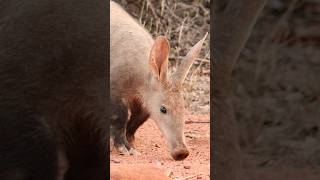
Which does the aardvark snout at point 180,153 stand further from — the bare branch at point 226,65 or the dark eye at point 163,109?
the bare branch at point 226,65

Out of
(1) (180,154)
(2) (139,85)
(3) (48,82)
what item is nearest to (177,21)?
(2) (139,85)

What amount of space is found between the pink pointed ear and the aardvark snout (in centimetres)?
64

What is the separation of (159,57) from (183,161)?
2.37 ft

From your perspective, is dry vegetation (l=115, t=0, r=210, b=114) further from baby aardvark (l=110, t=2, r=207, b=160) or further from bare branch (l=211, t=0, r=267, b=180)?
bare branch (l=211, t=0, r=267, b=180)

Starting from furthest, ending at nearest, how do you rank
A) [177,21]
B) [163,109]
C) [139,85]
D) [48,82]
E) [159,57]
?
[177,21], [139,85], [163,109], [159,57], [48,82]

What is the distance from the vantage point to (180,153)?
452 cm

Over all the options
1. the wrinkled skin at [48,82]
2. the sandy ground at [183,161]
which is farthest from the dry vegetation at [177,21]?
the wrinkled skin at [48,82]

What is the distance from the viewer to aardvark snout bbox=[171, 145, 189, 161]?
4512 mm

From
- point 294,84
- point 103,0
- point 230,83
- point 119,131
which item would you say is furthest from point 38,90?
point 119,131

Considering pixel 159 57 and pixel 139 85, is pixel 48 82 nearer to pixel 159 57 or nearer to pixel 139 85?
pixel 159 57

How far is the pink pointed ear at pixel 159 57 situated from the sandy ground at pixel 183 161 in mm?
544

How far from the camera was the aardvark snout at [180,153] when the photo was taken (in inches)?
178

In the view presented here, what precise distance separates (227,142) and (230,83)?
11 centimetres

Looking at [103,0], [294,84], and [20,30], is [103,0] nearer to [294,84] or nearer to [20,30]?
[20,30]
